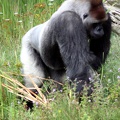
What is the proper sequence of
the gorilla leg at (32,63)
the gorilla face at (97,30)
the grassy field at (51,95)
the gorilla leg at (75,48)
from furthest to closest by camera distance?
the gorilla leg at (32,63) < the gorilla face at (97,30) < the gorilla leg at (75,48) < the grassy field at (51,95)

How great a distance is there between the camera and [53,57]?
4.14 metres

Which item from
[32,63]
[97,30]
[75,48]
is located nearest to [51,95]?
[75,48]

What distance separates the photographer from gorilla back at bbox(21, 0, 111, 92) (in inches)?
146

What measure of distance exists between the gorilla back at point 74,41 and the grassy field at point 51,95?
183 millimetres

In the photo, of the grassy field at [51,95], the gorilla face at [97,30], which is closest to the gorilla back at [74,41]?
the gorilla face at [97,30]

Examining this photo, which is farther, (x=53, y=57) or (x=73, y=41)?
(x=53, y=57)

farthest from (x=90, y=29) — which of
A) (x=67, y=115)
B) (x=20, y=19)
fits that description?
(x=20, y=19)

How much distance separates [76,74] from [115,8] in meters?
1.56

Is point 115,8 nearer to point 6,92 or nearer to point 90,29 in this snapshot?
point 90,29

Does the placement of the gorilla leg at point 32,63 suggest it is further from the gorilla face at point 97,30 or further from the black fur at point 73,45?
the gorilla face at point 97,30

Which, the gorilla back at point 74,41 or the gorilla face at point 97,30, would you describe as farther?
the gorilla face at point 97,30

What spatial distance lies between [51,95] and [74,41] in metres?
0.80

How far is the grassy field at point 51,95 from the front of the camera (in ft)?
8.92

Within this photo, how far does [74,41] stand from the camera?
3.70 metres
